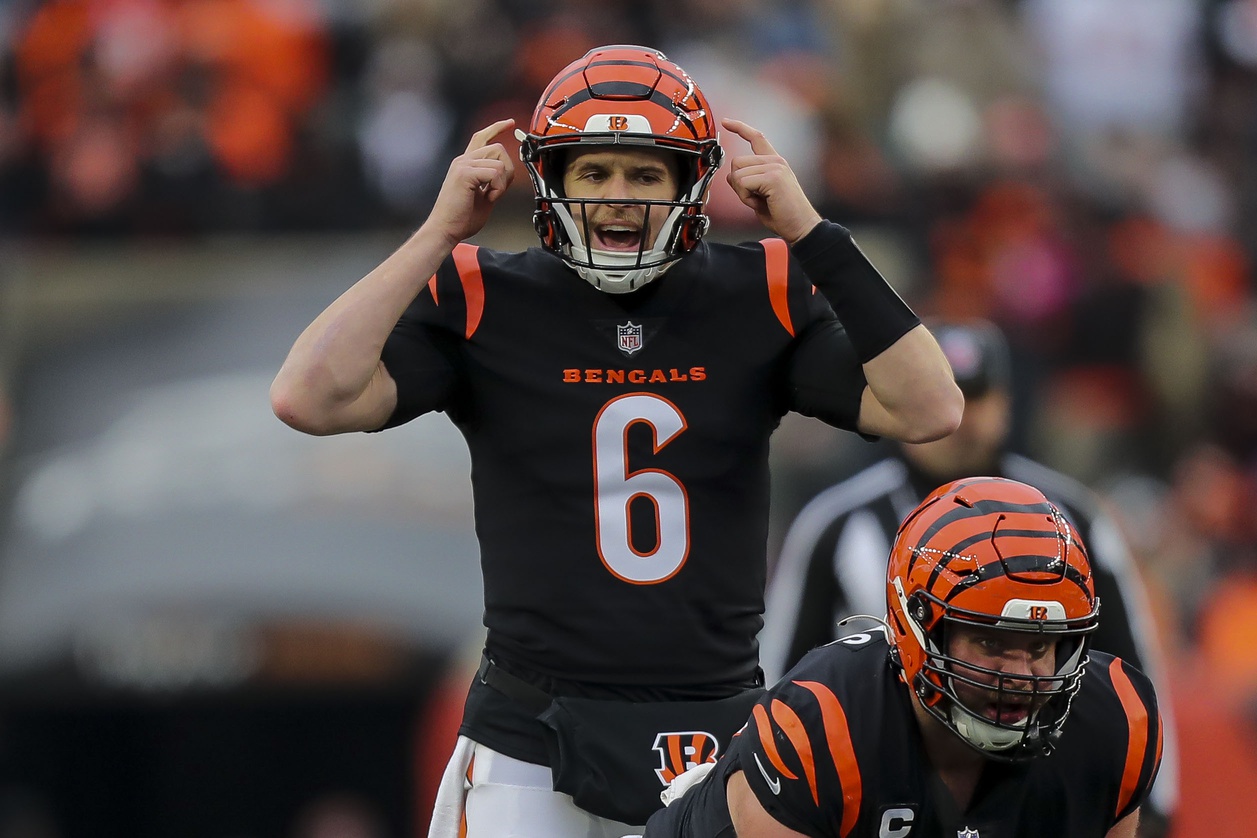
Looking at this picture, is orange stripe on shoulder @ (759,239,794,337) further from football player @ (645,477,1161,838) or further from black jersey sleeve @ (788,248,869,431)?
football player @ (645,477,1161,838)

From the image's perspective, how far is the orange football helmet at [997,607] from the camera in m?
3.24

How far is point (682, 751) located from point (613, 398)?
656 mm

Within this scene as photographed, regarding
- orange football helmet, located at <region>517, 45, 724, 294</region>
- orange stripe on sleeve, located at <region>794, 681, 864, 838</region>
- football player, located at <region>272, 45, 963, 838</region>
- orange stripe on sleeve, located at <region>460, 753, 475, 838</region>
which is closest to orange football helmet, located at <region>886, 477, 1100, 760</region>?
orange stripe on sleeve, located at <region>794, 681, 864, 838</region>

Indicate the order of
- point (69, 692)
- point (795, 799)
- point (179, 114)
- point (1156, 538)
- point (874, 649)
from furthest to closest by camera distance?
point (179, 114) → point (1156, 538) → point (69, 692) → point (874, 649) → point (795, 799)

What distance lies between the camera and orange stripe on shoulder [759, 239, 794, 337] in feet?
11.9

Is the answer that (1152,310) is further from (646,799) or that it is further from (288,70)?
(646,799)

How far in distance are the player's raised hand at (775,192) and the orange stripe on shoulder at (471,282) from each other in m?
0.51

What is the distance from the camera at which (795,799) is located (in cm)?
326

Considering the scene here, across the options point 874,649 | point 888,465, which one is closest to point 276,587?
point 888,465

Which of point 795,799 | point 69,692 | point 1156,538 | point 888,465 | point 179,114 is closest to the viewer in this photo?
point 795,799

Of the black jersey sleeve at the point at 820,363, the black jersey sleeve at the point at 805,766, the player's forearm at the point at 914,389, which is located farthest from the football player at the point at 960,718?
the black jersey sleeve at the point at 820,363

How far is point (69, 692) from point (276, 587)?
880 millimetres

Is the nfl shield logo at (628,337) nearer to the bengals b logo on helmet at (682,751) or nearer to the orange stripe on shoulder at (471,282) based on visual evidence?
the orange stripe on shoulder at (471,282)

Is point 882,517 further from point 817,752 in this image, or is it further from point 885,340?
point 817,752
